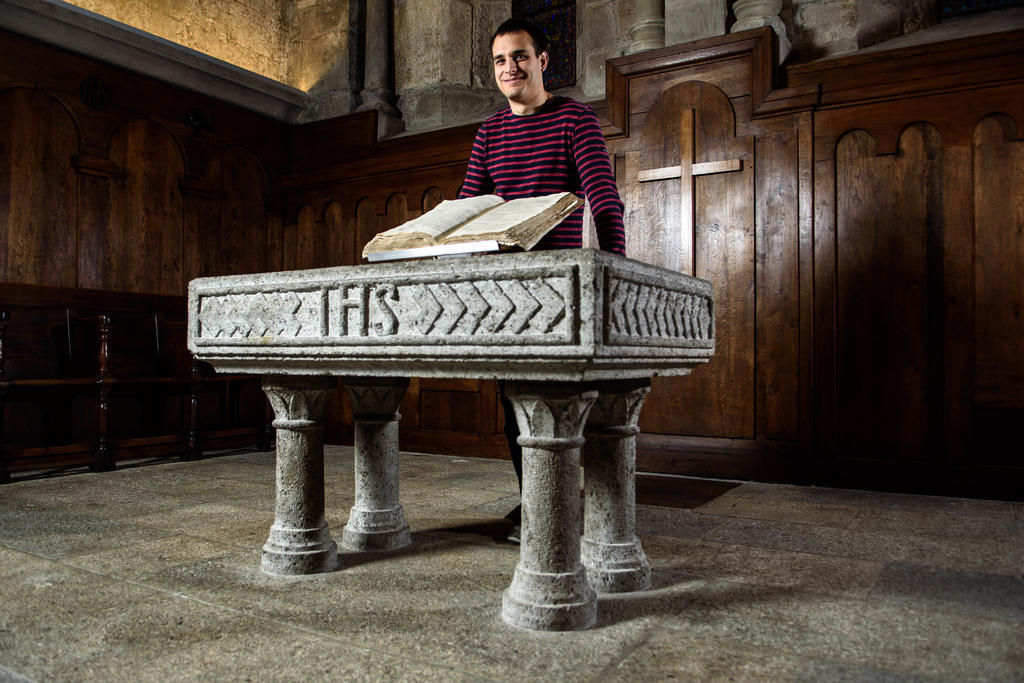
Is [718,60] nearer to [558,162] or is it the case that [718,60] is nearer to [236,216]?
[558,162]

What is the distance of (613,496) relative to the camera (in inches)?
82.4

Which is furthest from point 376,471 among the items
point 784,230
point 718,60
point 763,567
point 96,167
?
point 96,167

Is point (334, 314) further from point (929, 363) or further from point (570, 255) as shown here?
point (929, 363)

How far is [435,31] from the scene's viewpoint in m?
6.00

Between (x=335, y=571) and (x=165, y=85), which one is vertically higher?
(x=165, y=85)

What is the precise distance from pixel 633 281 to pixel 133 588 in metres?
1.61

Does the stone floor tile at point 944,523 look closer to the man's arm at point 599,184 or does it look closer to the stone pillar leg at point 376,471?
the man's arm at point 599,184

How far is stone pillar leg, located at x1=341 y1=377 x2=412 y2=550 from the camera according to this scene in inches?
97.4

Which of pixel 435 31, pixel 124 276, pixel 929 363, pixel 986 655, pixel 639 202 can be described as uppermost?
pixel 435 31

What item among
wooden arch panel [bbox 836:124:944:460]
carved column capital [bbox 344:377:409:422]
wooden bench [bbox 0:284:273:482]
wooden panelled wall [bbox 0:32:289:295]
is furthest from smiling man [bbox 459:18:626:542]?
wooden panelled wall [bbox 0:32:289:295]

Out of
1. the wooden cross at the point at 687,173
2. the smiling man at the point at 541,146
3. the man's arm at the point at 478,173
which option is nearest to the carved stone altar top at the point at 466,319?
the smiling man at the point at 541,146

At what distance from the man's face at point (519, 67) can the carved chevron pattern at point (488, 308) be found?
81cm

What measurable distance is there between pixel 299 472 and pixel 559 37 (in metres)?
4.63

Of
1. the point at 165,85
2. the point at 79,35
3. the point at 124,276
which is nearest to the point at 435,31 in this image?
the point at 165,85
